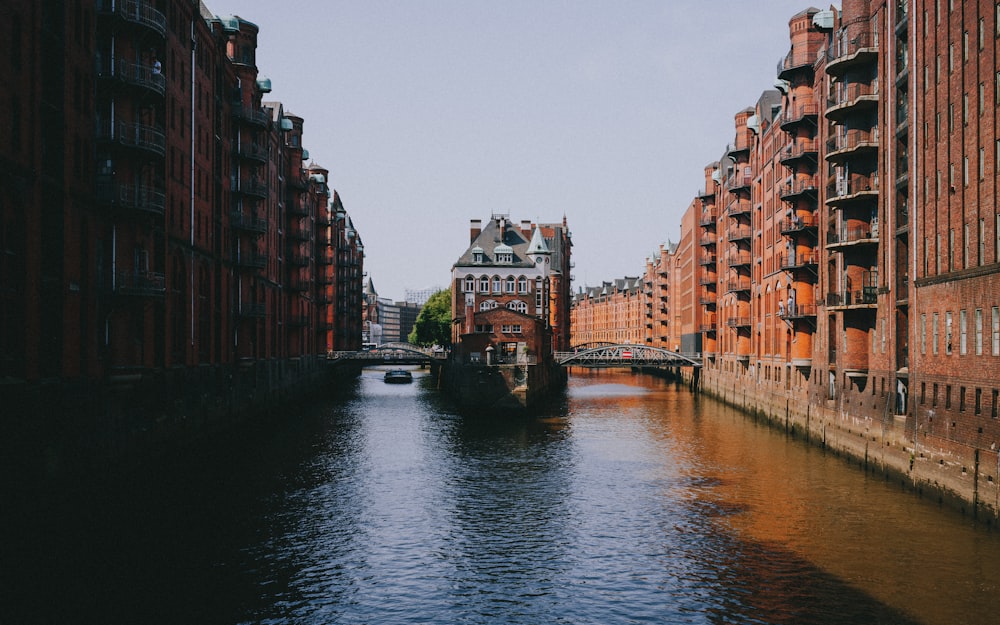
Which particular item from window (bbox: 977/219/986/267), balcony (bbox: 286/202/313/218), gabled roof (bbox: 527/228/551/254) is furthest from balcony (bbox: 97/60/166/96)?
gabled roof (bbox: 527/228/551/254)

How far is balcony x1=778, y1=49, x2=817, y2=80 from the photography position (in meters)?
55.8

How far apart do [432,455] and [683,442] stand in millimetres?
15621

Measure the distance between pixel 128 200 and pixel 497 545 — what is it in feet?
74.4

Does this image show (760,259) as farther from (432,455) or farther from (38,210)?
(38,210)

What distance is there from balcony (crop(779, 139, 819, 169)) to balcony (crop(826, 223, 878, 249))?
1037 centimetres

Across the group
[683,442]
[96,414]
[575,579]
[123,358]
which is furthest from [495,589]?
[683,442]

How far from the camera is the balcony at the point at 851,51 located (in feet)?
139

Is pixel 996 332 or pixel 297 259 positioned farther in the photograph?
pixel 297 259

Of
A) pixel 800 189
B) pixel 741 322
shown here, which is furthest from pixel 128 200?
pixel 741 322

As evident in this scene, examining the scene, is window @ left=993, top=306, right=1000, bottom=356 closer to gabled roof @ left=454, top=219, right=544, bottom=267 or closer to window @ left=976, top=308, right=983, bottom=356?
window @ left=976, top=308, right=983, bottom=356

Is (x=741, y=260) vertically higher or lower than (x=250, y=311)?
higher

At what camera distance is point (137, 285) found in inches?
1516

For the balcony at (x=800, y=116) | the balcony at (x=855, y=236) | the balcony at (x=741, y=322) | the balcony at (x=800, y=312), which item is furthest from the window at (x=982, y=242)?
the balcony at (x=741, y=322)

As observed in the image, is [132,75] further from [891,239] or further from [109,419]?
[891,239]
